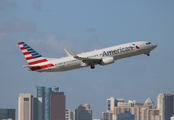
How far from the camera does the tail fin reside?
188 metres

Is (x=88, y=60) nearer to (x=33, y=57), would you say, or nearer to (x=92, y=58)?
(x=92, y=58)

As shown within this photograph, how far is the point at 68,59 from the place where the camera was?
18675 centimetres

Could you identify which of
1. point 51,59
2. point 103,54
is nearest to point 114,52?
point 103,54

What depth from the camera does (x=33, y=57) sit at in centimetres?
19362

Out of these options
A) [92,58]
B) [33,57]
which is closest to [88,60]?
[92,58]

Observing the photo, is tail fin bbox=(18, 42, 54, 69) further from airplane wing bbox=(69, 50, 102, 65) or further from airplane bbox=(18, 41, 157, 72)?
airplane wing bbox=(69, 50, 102, 65)

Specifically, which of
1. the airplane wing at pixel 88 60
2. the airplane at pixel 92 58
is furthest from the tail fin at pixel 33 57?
the airplane wing at pixel 88 60

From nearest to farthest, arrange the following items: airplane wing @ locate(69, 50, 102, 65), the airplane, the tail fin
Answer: airplane wing @ locate(69, 50, 102, 65) → the airplane → the tail fin

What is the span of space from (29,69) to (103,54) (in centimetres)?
2039

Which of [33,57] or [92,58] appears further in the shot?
[33,57]

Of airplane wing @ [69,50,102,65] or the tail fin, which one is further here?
the tail fin

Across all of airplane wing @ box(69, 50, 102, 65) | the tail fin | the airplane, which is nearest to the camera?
airplane wing @ box(69, 50, 102, 65)

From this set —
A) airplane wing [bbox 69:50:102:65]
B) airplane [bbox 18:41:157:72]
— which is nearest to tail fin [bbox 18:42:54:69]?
airplane [bbox 18:41:157:72]

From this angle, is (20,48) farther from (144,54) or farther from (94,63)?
(144,54)
